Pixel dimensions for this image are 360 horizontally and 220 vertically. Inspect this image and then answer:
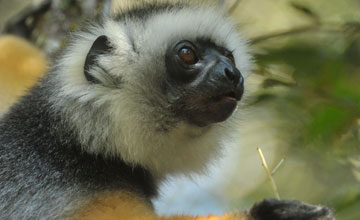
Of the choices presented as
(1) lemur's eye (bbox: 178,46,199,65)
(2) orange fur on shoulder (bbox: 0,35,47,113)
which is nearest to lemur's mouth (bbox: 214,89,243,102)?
(1) lemur's eye (bbox: 178,46,199,65)

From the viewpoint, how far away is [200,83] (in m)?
2.71

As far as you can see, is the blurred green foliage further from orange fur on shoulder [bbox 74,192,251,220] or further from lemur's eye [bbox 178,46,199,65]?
orange fur on shoulder [bbox 74,192,251,220]

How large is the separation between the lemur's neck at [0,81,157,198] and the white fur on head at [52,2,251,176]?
7 centimetres

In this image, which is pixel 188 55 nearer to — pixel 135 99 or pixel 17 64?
pixel 135 99

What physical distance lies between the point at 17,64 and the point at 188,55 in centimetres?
328

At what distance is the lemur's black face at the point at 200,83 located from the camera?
2.69 metres

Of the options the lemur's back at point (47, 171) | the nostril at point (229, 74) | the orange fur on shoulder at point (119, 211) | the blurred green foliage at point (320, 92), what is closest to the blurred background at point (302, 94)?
the blurred green foliage at point (320, 92)

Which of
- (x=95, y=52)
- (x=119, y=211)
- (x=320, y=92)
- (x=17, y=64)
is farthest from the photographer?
(x=17, y=64)

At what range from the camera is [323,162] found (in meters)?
3.70

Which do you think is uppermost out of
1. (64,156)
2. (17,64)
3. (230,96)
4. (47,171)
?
(230,96)

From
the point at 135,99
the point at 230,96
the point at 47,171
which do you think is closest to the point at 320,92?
the point at 230,96

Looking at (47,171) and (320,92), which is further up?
(320,92)

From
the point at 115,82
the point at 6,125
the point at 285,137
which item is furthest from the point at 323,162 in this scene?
the point at 6,125

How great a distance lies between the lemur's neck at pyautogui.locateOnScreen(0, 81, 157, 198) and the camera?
270 centimetres
